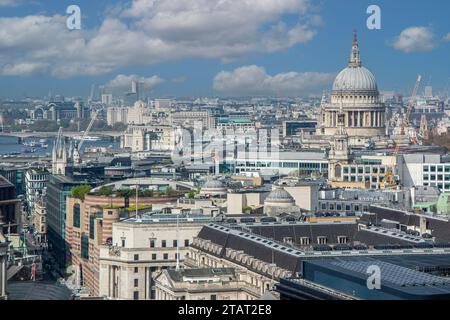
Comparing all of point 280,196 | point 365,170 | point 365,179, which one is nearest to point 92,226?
point 280,196

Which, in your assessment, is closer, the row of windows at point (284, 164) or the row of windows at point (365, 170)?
the row of windows at point (365, 170)

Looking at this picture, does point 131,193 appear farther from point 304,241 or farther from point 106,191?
point 304,241

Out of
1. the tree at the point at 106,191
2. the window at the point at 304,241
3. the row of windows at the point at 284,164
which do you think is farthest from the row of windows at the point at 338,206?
the row of windows at the point at 284,164

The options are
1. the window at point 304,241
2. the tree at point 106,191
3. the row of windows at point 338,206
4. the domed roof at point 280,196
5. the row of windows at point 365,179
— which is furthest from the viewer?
the row of windows at point 365,179

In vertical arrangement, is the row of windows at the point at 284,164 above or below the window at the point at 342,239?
above

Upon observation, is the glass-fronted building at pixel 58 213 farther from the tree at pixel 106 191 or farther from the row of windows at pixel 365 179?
the row of windows at pixel 365 179
